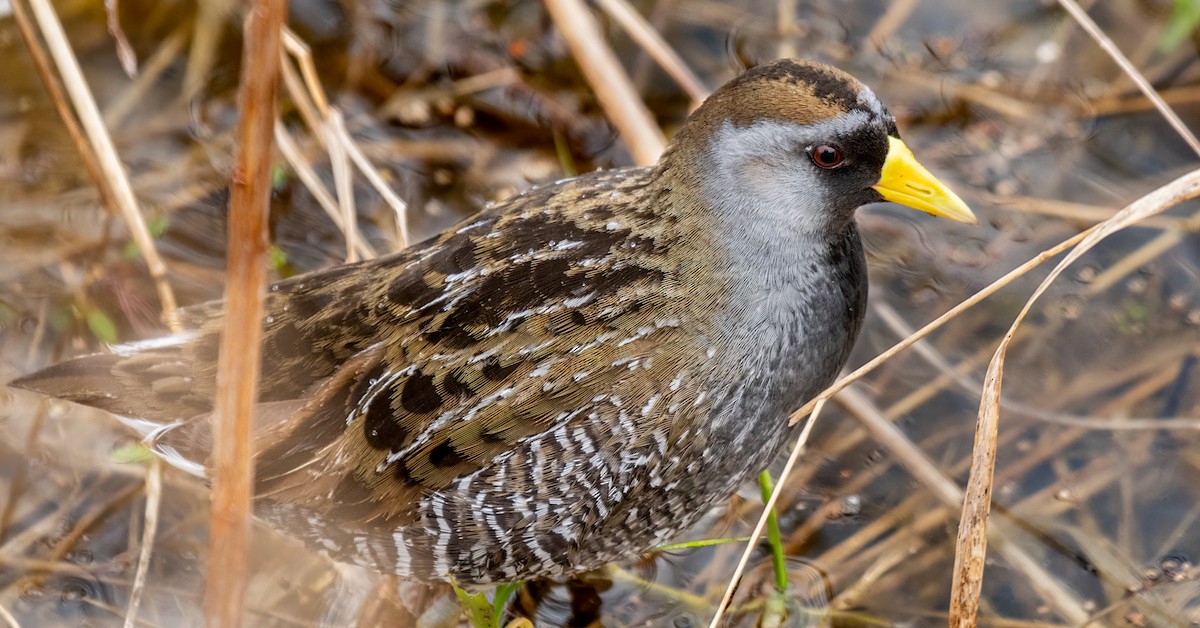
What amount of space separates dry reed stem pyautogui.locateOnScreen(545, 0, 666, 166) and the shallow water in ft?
1.00

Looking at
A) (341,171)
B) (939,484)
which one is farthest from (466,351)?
(939,484)

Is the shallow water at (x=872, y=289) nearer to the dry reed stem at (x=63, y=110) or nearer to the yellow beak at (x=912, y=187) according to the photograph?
the dry reed stem at (x=63, y=110)

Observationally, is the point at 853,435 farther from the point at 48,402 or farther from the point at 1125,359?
the point at 48,402

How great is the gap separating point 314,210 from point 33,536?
3.92 feet

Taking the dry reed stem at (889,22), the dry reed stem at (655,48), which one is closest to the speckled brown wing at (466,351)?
the dry reed stem at (655,48)

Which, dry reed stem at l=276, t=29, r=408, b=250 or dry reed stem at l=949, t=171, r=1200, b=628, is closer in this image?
dry reed stem at l=949, t=171, r=1200, b=628

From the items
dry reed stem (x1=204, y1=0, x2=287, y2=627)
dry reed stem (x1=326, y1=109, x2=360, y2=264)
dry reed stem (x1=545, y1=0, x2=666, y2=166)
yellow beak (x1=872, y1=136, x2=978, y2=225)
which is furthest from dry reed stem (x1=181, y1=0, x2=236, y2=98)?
dry reed stem (x1=204, y1=0, x2=287, y2=627)

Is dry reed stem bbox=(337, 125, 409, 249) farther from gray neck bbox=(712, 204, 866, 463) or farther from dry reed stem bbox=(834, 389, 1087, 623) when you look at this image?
dry reed stem bbox=(834, 389, 1087, 623)

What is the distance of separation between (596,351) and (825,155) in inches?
21.9

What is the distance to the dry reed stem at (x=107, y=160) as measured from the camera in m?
3.16

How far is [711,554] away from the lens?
3.03 meters

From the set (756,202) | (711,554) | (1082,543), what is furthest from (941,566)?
(756,202)

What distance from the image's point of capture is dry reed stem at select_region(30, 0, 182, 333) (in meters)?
3.16

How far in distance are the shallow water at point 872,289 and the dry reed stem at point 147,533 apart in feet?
0.19
